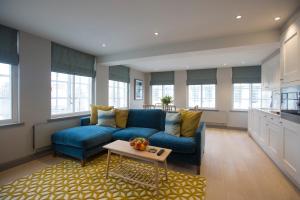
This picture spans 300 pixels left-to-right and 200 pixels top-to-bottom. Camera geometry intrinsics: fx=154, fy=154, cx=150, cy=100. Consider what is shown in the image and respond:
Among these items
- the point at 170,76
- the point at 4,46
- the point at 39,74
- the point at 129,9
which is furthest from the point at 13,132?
the point at 170,76

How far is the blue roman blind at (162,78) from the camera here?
718cm

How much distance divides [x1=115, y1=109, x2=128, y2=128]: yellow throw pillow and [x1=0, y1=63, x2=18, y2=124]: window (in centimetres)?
196

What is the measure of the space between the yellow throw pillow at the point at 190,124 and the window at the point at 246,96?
396cm

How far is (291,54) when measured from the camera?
241cm

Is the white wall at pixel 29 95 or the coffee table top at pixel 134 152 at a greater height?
the white wall at pixel 29 95

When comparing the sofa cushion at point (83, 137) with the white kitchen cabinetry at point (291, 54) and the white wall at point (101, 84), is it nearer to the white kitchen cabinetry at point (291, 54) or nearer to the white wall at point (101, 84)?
the white wall at point (101, 84)

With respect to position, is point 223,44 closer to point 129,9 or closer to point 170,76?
point 129,9

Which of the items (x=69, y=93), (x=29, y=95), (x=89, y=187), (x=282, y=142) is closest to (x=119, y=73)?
(x=69, y=93)

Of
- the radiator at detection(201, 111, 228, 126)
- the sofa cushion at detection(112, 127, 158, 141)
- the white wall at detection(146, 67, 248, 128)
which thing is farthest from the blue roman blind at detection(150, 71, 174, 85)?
the sofa cushion at detection(112, 127, 158, 141)

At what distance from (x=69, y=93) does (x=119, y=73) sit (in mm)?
2159

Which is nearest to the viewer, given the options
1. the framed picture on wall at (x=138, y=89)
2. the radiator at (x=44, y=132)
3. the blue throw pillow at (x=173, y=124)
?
the blue throw pillow at (x=173, y=124)

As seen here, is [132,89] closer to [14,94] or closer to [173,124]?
[173,124]

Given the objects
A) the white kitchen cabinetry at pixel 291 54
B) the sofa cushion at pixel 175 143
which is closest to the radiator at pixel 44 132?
the sofa cushion at pixel 175 143

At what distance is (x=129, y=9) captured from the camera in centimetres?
220
